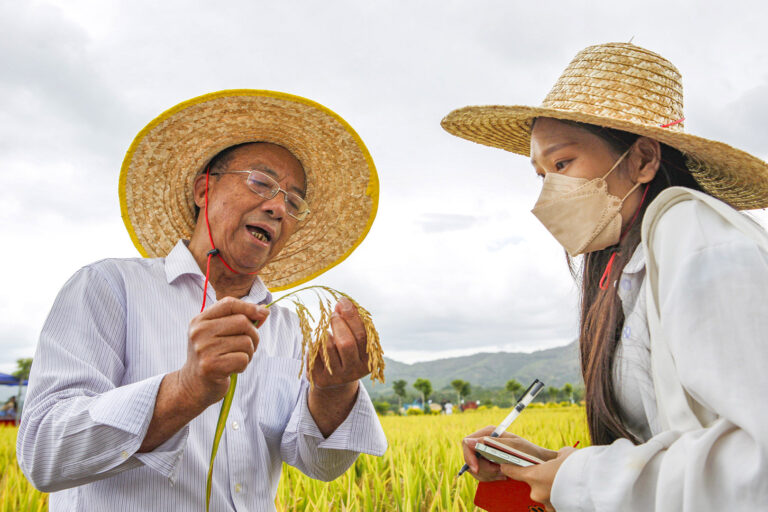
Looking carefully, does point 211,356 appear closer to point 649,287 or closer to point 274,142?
point 649,287

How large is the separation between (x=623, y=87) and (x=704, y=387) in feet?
4.03

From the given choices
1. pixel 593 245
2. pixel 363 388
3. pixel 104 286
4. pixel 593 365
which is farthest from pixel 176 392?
pixel 593 245

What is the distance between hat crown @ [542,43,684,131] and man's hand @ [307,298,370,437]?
1114mm

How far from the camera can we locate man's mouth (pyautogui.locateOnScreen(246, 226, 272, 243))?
2686mm

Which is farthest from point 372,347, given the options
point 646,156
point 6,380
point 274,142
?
point 6,380

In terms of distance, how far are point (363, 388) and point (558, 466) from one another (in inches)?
47.4

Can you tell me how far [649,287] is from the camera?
1542 mm

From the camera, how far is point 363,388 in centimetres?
267

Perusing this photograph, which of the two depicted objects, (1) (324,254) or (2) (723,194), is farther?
(1) (324,254)

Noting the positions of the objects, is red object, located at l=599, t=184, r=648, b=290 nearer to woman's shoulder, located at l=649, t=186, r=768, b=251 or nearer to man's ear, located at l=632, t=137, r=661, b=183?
man's ear, located at l=632, t=137, r=661, b=183

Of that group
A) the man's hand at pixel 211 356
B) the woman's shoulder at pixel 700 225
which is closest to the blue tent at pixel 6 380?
the man's hand at pixel 211 356

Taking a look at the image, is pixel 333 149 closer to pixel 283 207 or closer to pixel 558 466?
pixel 283 207

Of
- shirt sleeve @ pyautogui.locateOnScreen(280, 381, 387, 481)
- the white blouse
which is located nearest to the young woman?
the white blouse

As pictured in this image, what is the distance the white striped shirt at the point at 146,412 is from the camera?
1.85 metres
